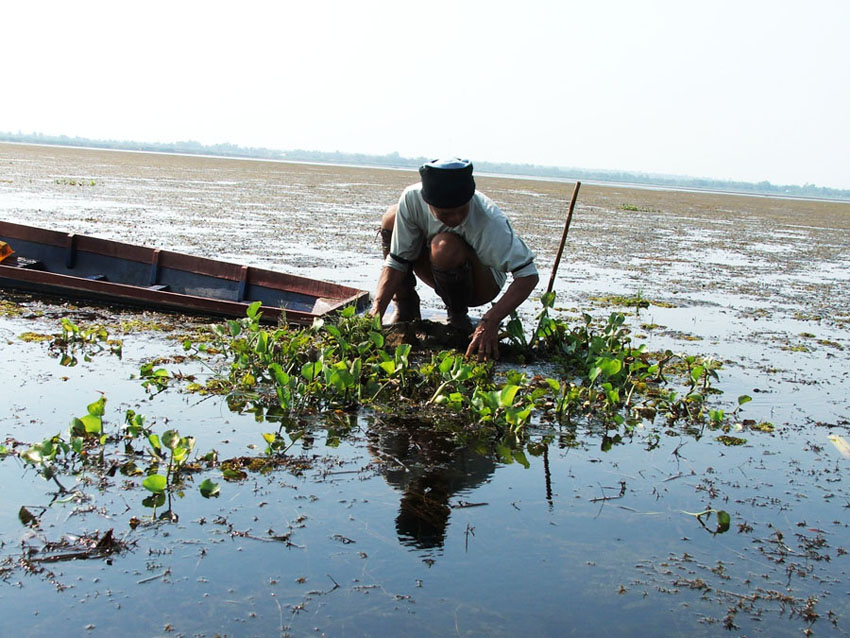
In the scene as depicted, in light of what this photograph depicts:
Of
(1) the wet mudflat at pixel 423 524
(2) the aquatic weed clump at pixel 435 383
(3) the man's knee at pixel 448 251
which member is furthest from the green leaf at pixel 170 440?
(3) the man's knee at pixel 448 251

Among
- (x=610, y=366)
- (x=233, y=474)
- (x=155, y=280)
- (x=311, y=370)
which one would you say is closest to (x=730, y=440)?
(x=610, y=366)

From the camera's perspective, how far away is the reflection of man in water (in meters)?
3.30

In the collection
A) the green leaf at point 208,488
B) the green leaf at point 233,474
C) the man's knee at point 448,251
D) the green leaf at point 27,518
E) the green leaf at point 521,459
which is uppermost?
the man's knee at point 448,251

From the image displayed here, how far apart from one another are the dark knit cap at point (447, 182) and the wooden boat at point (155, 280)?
149 cm

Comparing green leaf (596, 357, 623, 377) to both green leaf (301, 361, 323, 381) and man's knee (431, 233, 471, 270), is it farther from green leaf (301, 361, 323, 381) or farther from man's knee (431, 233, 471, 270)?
green leaf (301, 361, 323, 381)

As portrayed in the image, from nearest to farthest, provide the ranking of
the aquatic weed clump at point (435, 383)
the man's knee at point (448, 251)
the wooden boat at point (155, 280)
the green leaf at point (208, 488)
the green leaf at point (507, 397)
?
the green leaf at point (208, 488) → the green leaf at point (507, 397) → the aquatic weed clump at point (435, 383) → the man's knee at point (448, 251) → the wooden boat at point (155, 280)

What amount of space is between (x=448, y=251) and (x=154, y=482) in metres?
2.63

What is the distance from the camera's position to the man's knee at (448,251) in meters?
5.34

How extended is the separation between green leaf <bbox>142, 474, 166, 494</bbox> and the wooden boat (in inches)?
107

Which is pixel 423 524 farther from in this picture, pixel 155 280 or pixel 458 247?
pixel 155 280

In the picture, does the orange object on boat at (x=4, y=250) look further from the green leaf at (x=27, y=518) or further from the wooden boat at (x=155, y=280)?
the green leaf at (x=27, y=518)

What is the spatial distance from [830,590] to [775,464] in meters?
1.41

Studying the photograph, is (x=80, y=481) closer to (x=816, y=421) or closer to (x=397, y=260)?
(x=397, y=260)

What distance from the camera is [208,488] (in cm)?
336
